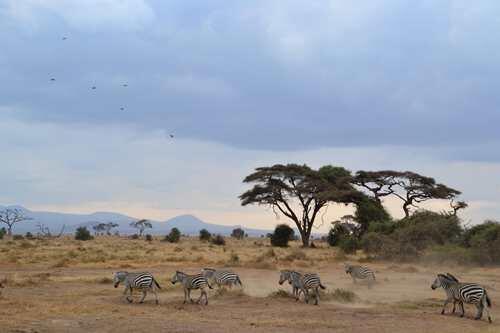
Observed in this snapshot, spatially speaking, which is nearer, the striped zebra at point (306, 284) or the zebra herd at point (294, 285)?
the zebra herd at point (294, 285)

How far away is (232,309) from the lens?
18219 mm

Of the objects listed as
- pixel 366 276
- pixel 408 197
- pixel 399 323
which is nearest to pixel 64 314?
pixel 399 323

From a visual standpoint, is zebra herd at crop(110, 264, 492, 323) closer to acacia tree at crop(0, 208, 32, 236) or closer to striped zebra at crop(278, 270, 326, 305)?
striped zebra at crop(278, 270, 326, 305)

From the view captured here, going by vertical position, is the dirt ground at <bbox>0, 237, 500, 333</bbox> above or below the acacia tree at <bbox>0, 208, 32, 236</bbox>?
below

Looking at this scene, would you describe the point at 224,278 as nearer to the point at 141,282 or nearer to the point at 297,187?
the point at 141,282

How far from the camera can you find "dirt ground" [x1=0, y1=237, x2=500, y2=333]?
15016 mm

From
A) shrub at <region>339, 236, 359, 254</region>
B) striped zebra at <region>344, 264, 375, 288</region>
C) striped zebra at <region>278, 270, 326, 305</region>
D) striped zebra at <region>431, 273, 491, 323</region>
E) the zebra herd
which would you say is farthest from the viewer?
shrub at <region>339, 236, 359, 254</region>

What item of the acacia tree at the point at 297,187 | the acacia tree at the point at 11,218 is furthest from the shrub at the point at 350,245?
the acacia tree at the point at 11,218

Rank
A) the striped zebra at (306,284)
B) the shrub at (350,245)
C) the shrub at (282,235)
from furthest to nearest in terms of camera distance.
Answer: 1. the shrub at (282,235)
2. the shrub at (350,245)
3. the striped zebra at (306,284)

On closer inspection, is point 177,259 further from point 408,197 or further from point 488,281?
point 408,197

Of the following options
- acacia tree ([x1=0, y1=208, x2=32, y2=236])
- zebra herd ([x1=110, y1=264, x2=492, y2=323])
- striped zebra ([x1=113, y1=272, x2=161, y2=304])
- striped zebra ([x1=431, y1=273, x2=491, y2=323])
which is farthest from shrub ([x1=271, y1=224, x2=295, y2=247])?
striped zebra ([x1=431, y1=273, x2=491, y2=323])

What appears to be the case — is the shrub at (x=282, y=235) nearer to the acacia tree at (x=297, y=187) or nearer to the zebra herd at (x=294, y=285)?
the acacia tree at (x=297, y=187)

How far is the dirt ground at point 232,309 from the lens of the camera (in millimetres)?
15016

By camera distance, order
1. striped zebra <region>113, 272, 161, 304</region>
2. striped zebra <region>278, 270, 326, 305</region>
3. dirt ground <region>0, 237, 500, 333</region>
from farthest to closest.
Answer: striped zebra <region>278, 270, 326, 305</region>, striped zebra <region>113, 272, 161, 304</region>, dirt ground <region>0, 237, 500, 333</region>
